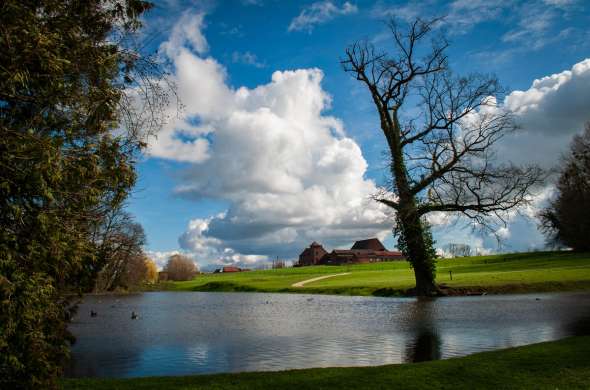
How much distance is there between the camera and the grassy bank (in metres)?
8.86

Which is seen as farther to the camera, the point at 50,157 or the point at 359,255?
the point at 359,255

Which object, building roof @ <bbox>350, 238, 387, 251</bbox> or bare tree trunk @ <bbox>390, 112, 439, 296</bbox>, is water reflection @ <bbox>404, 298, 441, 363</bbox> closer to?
bare tree trunk @ <bbox>390, 112, 439, 296</bbox>

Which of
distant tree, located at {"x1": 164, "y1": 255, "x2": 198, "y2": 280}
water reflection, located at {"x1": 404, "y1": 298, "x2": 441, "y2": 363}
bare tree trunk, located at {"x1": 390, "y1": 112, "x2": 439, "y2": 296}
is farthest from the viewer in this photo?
distant tree, located at {"x1": 164, "y1": 255, "x2": 198, "y2": 280}

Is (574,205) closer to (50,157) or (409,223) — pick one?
(409,223)

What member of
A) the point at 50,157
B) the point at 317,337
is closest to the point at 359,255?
the point at 317,337

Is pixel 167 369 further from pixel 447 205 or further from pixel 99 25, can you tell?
pixel 447 205

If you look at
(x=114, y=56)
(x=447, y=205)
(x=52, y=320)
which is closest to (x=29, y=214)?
(x=52, y=320)

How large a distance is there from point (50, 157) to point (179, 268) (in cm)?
13862

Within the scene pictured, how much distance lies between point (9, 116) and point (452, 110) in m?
28.9

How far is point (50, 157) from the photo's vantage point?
7.55 m

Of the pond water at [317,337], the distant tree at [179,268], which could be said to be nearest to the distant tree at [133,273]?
the distant tree at [179,268]

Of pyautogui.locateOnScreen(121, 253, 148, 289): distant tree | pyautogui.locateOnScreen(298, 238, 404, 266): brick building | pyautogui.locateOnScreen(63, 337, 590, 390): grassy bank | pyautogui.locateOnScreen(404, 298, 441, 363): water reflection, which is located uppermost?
pyautogui.locateOnScreen(298, 238, 404, 266): brick building

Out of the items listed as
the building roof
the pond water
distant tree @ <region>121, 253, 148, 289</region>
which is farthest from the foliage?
the building roof

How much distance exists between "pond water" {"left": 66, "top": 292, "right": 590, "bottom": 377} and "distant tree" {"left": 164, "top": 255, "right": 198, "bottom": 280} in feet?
384
